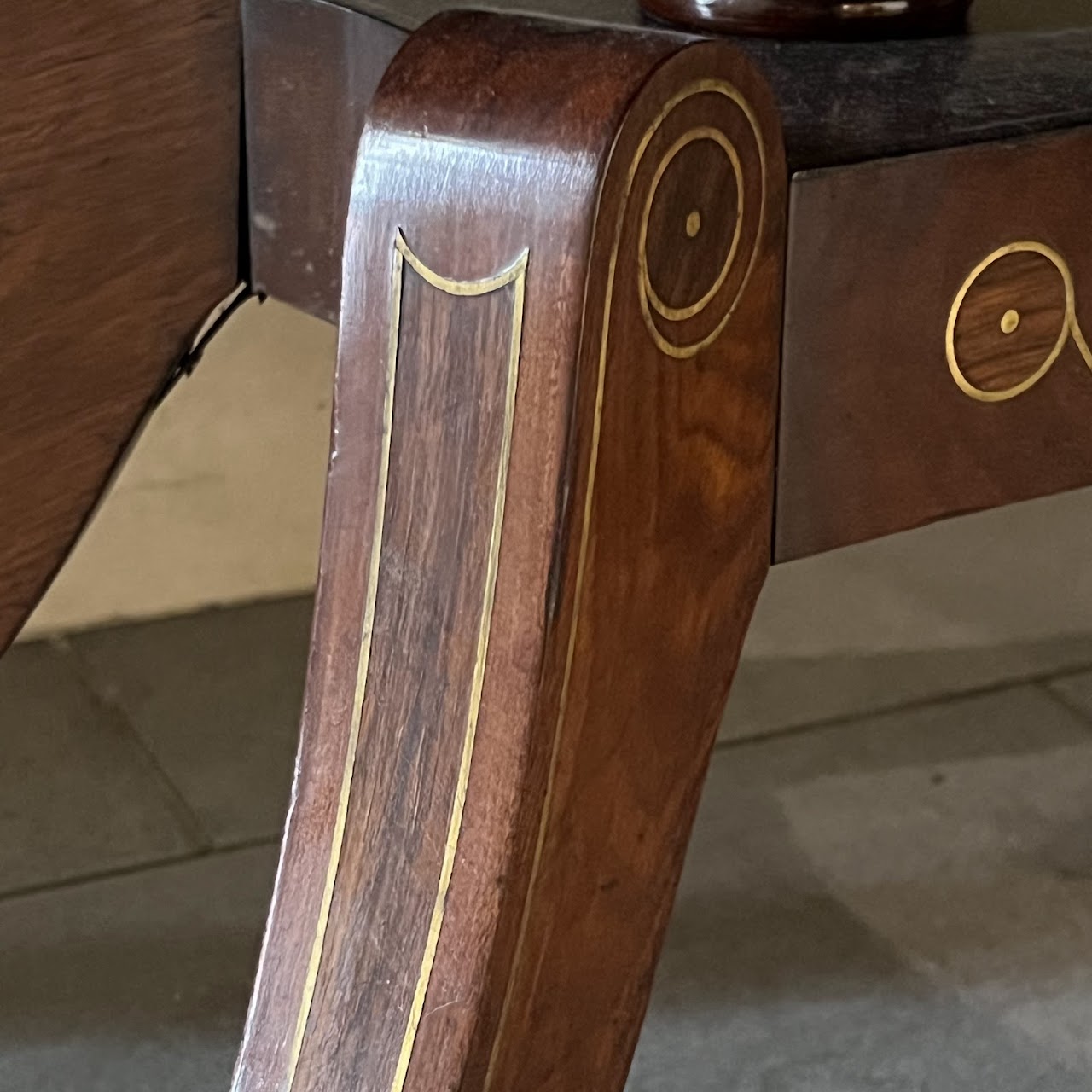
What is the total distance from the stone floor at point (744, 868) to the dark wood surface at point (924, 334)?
0.57 meters

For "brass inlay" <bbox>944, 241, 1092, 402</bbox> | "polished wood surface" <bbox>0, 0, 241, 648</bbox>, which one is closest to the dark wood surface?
"brass inlay" <bbox>944, 241, 1092, 402</bbox>

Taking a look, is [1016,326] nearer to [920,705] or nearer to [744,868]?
[744,868]

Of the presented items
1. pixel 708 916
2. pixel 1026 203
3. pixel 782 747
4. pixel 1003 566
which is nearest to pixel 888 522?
pixel 1026 203

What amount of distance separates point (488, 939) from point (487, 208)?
20 cm

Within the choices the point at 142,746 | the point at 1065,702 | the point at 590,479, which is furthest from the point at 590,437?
the point at 1065,702

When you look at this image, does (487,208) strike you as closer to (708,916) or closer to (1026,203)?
(1026,203)

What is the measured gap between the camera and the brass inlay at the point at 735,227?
1.51 ft

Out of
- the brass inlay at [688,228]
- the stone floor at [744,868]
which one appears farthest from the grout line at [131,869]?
the brass inlay at [688,228]

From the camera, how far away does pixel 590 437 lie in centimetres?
47

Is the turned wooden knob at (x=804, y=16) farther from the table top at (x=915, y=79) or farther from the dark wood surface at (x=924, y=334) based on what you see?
the dark wood surface at (x=924, y=334)

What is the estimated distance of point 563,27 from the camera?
0.48 meters

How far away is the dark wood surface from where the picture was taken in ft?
1.68

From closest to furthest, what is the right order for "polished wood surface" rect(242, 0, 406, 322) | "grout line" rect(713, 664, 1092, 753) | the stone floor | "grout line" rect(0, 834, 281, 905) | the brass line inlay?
the brass line inlay
"polished wood surface" rect(242, 0, 406, 322)
the stone floor
"grout line" rect(0, 834, 281, 905)
"grout line" rect(713, 664, 1092, 753)

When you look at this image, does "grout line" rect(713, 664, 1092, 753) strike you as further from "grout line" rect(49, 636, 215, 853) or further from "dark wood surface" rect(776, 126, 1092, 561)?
"dark wood surface" rect(776, 126, 1092, 561)
